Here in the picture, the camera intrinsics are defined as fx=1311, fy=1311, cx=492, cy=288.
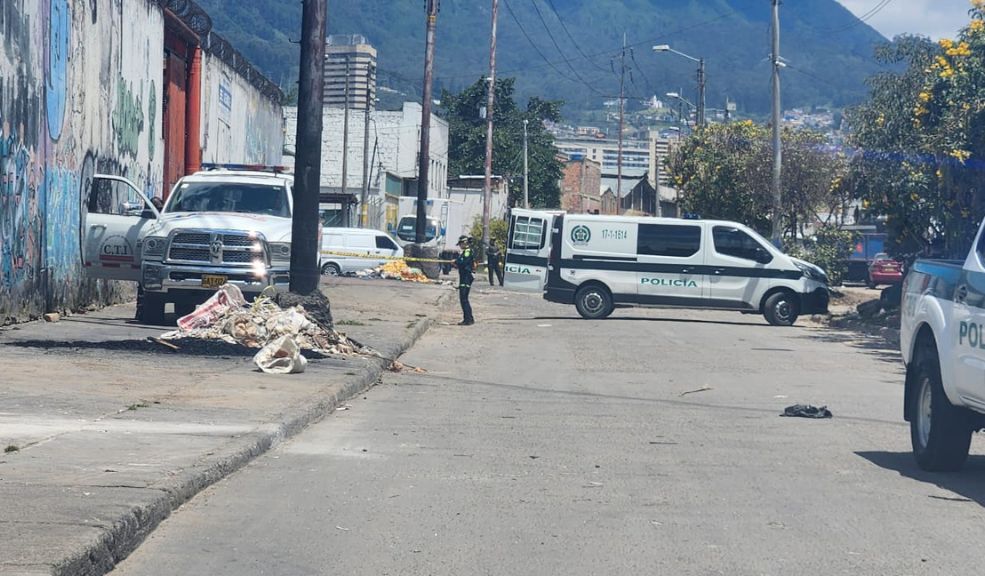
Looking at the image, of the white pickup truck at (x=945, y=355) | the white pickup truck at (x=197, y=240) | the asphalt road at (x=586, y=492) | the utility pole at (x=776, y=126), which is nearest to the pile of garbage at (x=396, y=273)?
the utility pole at (x=776, y=126)

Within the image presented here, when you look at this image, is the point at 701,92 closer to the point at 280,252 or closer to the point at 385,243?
the point at 385,243

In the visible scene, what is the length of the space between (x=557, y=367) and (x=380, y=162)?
172 feet

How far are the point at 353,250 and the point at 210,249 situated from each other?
2547 cm

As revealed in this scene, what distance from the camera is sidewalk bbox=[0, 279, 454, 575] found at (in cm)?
610

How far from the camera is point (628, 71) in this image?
71.4 m

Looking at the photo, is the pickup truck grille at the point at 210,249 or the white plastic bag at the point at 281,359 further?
the pickup truck grille at the point at 210,249

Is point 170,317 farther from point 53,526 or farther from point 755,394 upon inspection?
point 53,526

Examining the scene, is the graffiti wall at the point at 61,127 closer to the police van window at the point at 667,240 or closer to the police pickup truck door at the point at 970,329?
the police van window at the point at 667,240

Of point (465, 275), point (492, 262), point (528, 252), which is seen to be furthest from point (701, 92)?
point (465, 275)

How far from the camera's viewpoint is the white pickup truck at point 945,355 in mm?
8117

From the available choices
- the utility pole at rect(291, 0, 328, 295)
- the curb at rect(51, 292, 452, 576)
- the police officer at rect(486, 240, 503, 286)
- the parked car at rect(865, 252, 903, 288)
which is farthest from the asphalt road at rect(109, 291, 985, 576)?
the parked car at rect(865, 252, 903, 288)

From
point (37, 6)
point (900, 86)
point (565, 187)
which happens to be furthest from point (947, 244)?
point (565, 187)

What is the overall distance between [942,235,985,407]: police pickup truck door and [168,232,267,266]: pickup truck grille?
11.3 m

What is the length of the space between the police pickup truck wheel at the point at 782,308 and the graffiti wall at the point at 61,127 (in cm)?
1291
